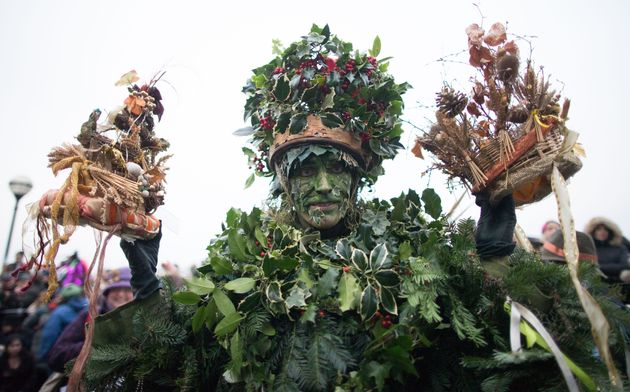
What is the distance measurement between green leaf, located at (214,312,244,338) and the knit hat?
2267 millimetres

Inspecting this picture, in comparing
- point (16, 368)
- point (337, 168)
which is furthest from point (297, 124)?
point (16, 368)

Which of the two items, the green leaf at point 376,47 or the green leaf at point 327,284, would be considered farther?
the green leaf at point 376,47

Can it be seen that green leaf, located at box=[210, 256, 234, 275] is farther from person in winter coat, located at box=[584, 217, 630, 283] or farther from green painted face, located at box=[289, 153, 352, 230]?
person in winter coat, located at box=[584, 217, 630, 283]

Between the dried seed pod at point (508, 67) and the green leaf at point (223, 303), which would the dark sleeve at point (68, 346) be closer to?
A: the green leaf at point (223, 303)

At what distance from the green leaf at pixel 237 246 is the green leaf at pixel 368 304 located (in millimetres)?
577

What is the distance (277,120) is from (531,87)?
49.4 inches

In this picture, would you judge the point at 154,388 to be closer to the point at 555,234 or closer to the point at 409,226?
the point at 409,226

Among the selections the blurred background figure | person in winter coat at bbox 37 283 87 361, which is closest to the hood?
the blurred background figure

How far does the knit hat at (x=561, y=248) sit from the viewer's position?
339cm

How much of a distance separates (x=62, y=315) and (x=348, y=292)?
2410 millimetres

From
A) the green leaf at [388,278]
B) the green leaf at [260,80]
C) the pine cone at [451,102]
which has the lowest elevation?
the green leaf at [388,278]

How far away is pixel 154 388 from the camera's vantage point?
2.11 m

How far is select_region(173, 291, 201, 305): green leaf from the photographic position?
6.21 feet

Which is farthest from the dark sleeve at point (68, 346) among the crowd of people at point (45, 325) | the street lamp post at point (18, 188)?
the street lamp post at point (18, 188)
